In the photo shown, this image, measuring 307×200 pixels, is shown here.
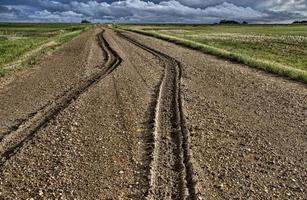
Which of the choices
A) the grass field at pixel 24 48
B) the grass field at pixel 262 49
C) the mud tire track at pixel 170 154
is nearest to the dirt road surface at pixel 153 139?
the mud tire track at pixel 170 154

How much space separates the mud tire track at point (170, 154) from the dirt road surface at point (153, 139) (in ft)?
0.06

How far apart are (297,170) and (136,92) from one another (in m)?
7.06

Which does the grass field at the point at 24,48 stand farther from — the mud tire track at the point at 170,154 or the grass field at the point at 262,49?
the grass field at the point at 262,49

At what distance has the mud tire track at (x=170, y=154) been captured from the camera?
661 centimetres

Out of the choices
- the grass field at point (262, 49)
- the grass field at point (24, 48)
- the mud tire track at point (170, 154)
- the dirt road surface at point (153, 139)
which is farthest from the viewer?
the grass field at point (24, 48)

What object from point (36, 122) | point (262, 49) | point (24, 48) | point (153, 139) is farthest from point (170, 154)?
point (262, 49)

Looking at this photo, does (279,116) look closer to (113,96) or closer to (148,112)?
(148,112)

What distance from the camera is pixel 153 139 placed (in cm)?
898

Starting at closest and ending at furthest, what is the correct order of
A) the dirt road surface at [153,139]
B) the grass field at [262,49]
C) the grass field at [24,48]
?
the dirt road surface at [153,139] → the grass field at [262,49] → the grass field at [24,48]

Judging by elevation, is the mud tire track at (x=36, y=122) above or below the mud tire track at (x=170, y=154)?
below

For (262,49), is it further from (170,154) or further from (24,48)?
(170,154)

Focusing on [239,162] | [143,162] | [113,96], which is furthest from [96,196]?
[113,96]

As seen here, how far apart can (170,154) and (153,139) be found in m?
0.96

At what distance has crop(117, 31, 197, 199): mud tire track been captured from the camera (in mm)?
6609
